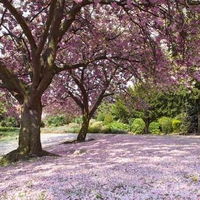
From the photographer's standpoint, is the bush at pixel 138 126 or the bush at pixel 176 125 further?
the bush at pixel 138 126

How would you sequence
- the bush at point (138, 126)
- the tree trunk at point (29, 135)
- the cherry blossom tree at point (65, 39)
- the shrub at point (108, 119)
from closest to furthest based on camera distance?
the cherry blossom tree at point (65, 39)
the tree trunk at point (29, 135)
the bush at point (138, 126)
the shrub at point (108, 119)

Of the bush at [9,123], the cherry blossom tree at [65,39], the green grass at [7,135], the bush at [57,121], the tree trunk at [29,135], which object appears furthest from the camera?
the bush at [9,123]

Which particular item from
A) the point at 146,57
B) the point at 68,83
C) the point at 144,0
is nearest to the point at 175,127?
the point at 68,83

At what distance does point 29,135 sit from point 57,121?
2756cm

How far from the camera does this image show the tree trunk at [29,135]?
905 cm

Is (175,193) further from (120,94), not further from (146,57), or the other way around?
(120,94)

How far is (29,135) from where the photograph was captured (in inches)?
364

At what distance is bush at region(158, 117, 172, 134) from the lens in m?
23.4

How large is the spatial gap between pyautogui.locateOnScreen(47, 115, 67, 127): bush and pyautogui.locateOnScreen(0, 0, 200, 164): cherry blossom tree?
24.1 m

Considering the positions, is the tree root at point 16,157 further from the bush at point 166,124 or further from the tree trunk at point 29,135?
the bush at point 166,124

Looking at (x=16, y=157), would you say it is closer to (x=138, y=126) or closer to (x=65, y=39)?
(x=65, y=39)

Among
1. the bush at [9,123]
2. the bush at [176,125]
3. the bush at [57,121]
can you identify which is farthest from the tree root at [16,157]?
the bush at [9,123]

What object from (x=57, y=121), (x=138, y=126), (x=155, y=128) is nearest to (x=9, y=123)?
(x=57, y=121)

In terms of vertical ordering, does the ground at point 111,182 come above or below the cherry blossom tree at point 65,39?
below
